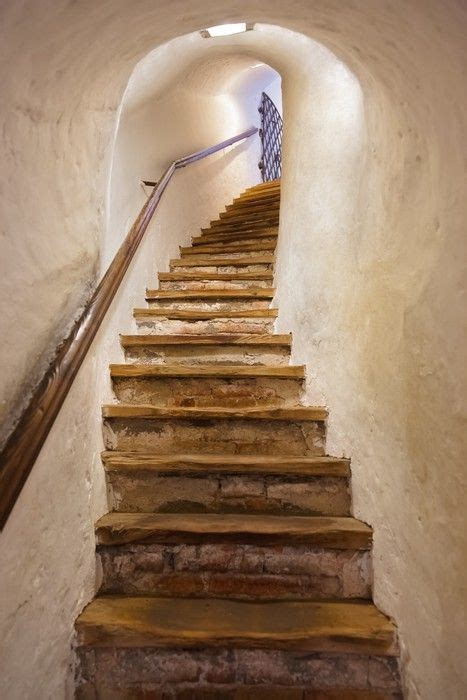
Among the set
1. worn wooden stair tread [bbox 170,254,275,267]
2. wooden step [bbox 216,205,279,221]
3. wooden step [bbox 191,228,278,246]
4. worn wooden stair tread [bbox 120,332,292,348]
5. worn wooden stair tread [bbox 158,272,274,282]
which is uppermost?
wooden step [bbox 216,205,279,221]

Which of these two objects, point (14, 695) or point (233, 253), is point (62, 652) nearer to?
point (14, 695)

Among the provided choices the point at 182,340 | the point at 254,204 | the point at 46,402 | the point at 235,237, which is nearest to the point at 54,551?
the point at 46,402

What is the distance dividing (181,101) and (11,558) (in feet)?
13.2

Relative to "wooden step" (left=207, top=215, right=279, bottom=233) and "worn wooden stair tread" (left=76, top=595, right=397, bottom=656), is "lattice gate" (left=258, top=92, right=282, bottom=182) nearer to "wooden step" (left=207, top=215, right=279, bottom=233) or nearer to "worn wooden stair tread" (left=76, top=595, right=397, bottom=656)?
"wooden step" (left=207, top=215, right=279, bottom=233)

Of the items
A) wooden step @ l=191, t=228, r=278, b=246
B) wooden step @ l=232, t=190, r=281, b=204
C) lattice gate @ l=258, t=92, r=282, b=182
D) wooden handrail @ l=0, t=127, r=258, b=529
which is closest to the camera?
wooden handrail @ l=0, t=127, r=258, b=529

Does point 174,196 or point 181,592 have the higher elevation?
point 174,196

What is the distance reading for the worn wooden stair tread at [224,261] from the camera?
10.5 ft

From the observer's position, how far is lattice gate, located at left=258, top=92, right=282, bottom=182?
19.6ft

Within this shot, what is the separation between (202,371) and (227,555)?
83 centimetres

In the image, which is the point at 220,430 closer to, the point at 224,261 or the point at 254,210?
the point at 224,261

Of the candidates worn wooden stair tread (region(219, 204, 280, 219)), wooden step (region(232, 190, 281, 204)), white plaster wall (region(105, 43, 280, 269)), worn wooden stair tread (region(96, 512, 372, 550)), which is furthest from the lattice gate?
worn wooden stair tread (region(96, 512, 372, 550))

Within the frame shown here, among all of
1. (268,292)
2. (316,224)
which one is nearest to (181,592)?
(316,224)

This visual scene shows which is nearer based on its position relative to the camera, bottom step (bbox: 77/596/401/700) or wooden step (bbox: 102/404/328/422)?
bottom step (bbox: 77/596/401/700)

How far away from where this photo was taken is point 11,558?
0.89m
